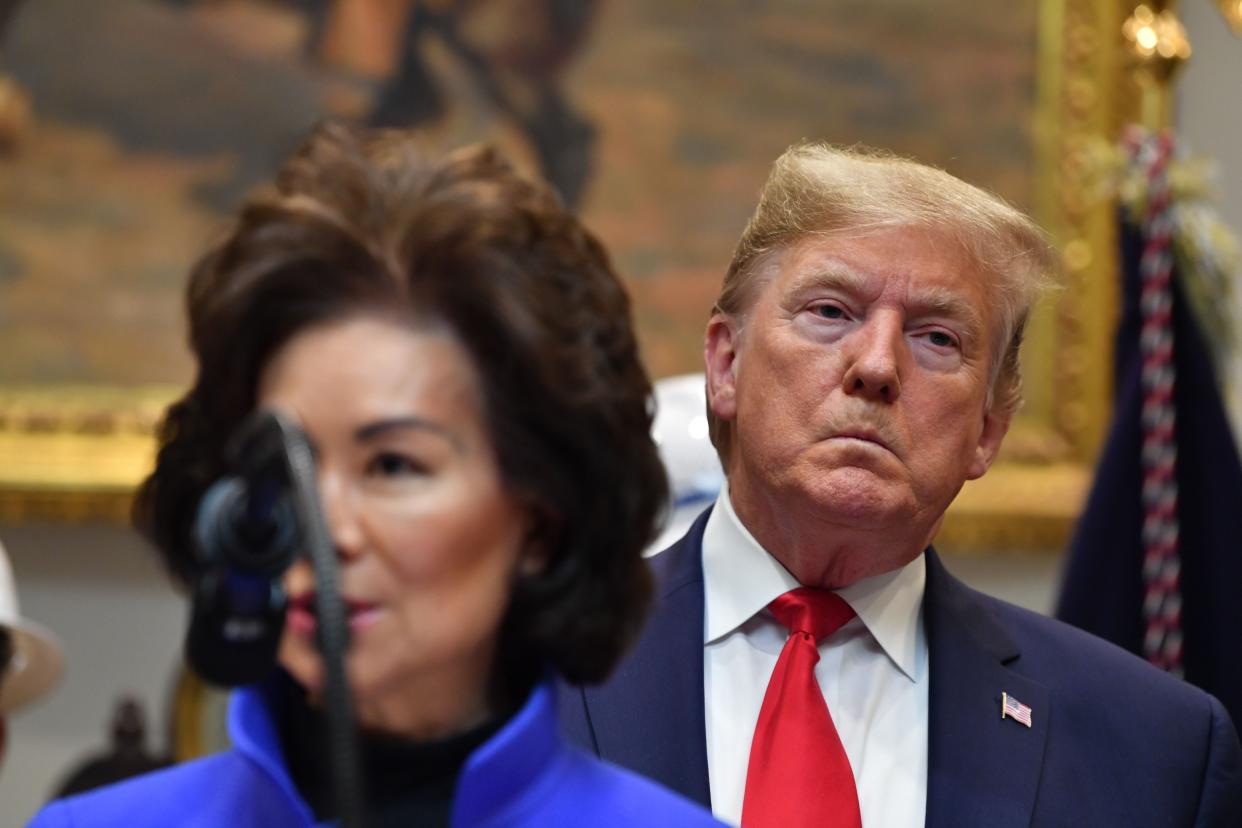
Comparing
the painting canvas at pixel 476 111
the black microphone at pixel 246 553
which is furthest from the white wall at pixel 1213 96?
the black microphone at pixel 246 553

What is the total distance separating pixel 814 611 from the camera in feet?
8.34

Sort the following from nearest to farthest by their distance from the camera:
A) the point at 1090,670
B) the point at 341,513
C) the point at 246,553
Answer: the point at 246,553, the point at 341,513, the point at 1090,670

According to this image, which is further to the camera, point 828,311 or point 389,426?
point 828,311

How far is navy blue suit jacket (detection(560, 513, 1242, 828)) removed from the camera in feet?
8.02

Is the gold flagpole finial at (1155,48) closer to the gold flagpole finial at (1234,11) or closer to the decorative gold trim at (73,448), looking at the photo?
the gold flagpole finial at (1234,11)

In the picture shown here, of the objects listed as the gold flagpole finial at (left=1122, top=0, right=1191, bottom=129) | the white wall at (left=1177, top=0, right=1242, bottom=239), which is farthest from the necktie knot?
the white wall at (left=1177, top=0, right=1242, bottom=239)

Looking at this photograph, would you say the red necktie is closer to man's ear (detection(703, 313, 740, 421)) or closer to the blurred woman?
man's ear (detection(703, 313, 740, 421))

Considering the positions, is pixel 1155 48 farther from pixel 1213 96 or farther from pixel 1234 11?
pixel 1213 96

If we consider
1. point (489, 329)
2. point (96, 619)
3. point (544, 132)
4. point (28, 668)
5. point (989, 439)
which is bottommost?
point (96, 619)

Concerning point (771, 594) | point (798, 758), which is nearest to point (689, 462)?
point (771, 594)

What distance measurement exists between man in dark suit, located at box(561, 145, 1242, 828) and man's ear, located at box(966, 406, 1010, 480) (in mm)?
10

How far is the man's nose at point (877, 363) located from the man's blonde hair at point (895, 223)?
17cm

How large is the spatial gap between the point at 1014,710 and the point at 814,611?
0.35 m

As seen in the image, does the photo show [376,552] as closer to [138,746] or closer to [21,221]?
[138,746]
